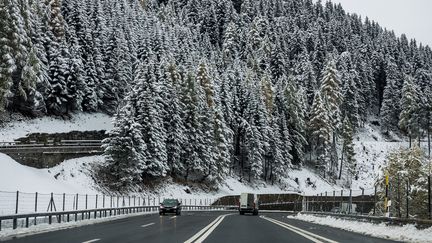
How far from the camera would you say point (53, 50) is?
2623 inches

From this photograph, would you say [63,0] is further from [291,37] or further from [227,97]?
[291,37]

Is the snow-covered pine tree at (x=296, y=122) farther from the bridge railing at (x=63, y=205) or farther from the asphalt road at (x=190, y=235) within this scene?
the asphalt road at (x=190, y=235)

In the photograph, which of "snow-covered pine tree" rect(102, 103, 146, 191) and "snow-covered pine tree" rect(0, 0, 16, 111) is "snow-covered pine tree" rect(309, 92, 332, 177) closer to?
"snow-covered pine tree" rect(102, 103, 146, 191)

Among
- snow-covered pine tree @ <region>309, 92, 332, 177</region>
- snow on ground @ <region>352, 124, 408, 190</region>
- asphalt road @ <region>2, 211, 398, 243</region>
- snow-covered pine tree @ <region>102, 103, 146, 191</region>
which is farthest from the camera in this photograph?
snow on ground @ <region>352, 124, 408, 190</region>

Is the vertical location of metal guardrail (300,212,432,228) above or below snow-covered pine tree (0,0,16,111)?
below

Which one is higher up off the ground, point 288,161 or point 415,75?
point 415,75

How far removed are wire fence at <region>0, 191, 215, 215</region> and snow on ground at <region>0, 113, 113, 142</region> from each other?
15.5 m

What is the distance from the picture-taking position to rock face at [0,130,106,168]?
49.9 meters

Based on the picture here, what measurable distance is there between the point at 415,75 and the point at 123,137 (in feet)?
381

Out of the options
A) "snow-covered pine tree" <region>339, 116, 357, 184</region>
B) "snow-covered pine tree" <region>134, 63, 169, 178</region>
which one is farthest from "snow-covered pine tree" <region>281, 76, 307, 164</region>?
"snow-covered pine tree" <region>134, 63, 169, 178</region>

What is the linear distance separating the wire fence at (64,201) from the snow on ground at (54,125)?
611 inches

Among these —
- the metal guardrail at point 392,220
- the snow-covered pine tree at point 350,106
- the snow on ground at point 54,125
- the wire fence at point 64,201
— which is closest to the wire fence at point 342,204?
the metal guardrail at point 392,220

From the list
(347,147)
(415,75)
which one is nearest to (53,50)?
(347,147)

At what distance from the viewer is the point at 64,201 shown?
81.9 ft
